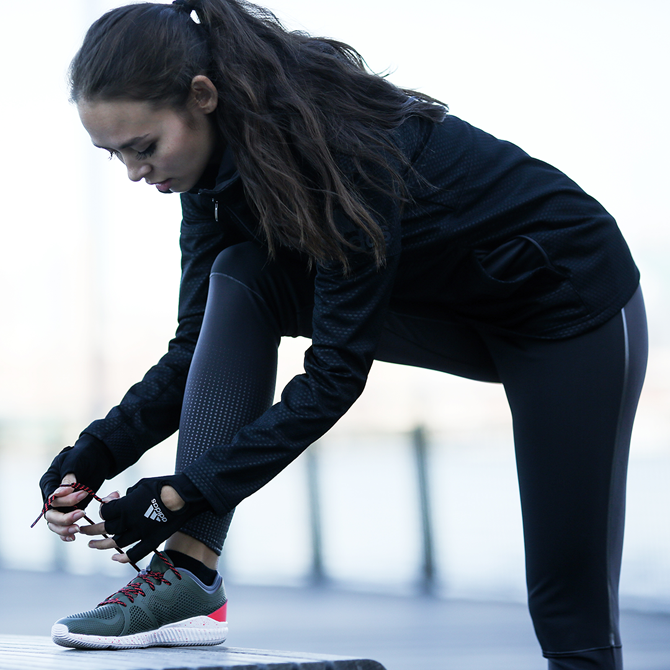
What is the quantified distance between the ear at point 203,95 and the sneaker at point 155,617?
1.85 feet

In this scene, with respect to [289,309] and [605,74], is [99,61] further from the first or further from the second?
[605,74]

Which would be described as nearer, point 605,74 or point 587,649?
point 587,649

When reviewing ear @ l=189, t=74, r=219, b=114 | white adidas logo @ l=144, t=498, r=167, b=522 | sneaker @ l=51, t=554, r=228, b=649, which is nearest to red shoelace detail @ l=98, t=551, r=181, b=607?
sneaker @ l=51, t=554, r=228, b=649

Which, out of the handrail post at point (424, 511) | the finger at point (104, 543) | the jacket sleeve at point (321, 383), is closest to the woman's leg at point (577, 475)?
the jacket sleeve at point (321, 383)

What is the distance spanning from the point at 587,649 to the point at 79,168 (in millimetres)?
4328

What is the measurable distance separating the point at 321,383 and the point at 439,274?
0.24 m

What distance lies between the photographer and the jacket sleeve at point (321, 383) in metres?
0.94

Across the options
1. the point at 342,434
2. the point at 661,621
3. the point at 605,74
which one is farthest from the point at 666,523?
the point at 605,74

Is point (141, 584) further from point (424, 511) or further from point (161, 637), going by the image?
point (424, 511)

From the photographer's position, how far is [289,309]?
1.13 metres

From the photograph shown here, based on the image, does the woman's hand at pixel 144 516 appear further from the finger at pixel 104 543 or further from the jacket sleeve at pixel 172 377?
the jacket sleeve at pixel 172 377

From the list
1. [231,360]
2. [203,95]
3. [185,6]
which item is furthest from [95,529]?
[185,6]

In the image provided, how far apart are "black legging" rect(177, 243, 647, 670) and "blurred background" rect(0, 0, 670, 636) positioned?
1.85m

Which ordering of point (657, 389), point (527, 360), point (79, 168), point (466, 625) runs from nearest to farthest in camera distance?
1. point (527, 360)
2. point (466, 625)
3. point (657, 389)
4. point (79, 168)
